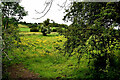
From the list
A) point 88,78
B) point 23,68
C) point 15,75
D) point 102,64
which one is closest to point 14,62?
point 23,68

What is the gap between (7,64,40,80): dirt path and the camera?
701 centimetres

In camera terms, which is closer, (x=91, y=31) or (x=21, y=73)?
(x=91, y=31)

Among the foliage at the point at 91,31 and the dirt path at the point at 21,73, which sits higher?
the foliage at the point at 91,31

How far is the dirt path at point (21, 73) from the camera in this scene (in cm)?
701

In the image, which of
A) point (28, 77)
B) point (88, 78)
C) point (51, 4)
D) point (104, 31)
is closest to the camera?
point (104, 31)

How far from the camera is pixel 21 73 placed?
7.64 meters

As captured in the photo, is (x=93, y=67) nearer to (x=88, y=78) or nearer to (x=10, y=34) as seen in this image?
(x=88, y=78)

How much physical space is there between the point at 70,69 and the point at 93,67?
5.66 feet

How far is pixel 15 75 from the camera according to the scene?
287 inches

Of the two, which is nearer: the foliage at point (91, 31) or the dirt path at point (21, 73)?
the foliage at point (91, 31)

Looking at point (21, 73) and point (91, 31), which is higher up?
point (91, 31)

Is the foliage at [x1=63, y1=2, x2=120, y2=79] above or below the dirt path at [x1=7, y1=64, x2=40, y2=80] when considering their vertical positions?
above

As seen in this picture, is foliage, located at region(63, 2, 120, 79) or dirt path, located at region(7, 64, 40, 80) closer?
foliage, located at region(63, 2, 120, 79)

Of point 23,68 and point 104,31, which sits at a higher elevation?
point 104,31
